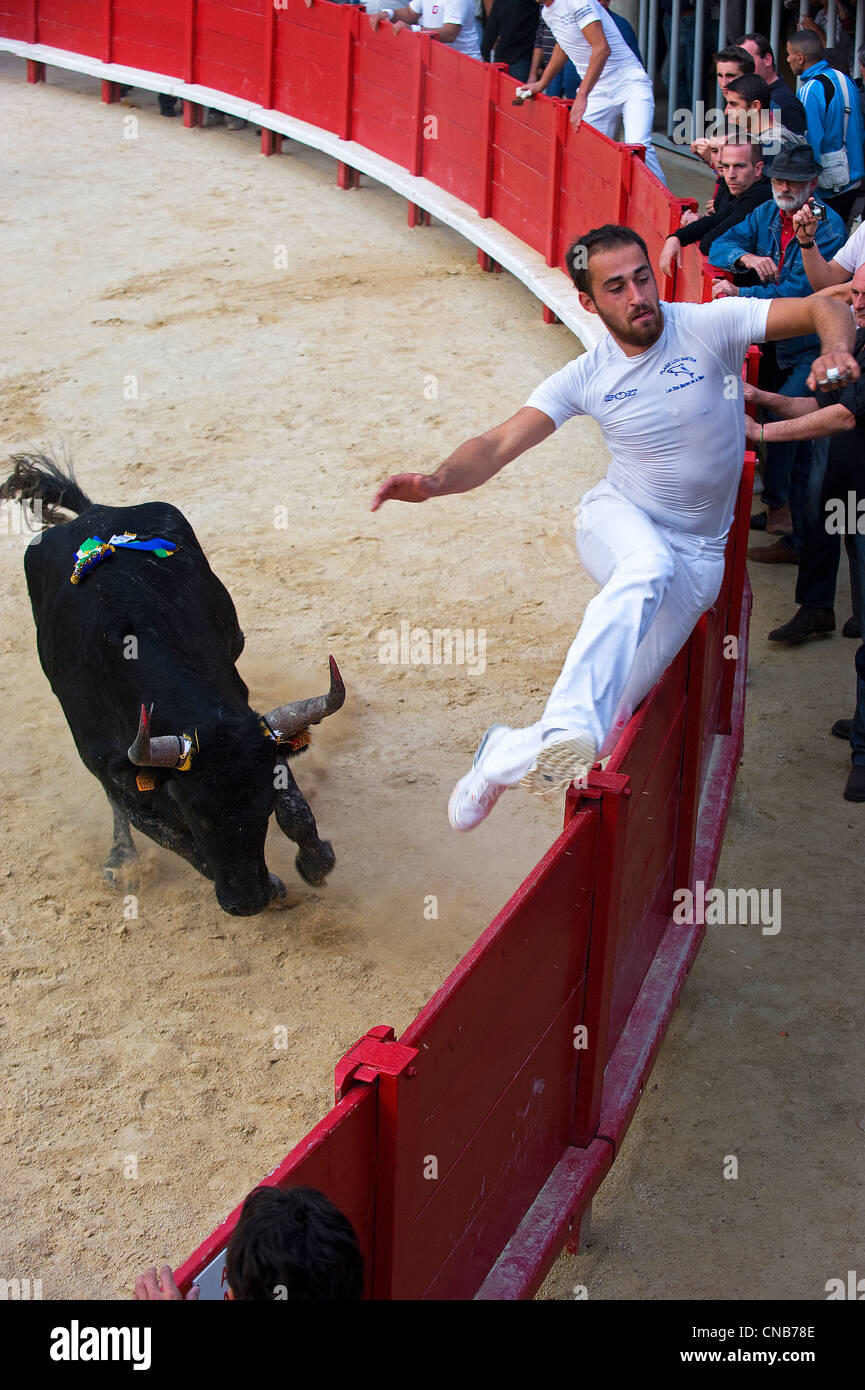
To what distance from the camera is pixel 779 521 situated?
21.1 ft

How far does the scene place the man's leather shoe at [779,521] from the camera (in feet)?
21.1

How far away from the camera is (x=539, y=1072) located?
3113mm

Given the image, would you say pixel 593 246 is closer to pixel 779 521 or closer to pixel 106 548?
pixel 106 548

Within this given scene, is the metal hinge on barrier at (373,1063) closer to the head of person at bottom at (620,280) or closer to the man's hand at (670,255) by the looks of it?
the head of person at bottom at (620,280)

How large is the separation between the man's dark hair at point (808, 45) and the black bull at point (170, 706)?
394 centimetres

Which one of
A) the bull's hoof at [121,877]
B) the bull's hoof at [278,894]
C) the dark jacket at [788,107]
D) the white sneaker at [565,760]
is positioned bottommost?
the bull's hoof at [121,877]

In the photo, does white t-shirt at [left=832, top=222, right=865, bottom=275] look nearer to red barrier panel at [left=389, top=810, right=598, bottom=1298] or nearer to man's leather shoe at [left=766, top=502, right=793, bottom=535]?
man's leather shoe at [left=766, top=502, right=793, bottom=535]

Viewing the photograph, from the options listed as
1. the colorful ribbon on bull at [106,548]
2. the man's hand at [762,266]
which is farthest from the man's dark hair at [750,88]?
the colorful ribbon on bull at [106,548]

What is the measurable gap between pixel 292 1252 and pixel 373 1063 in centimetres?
45

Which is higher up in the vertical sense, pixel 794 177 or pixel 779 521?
pixel 794 177

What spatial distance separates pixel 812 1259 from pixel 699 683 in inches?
58.5

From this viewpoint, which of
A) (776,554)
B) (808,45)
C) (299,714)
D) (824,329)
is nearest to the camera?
Answer: (824,329)

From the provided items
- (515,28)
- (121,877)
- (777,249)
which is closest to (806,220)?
(777,249)
